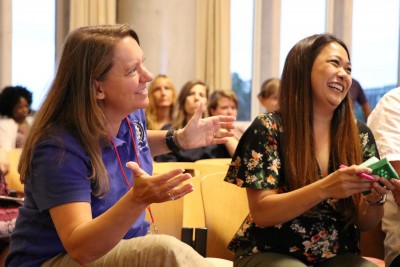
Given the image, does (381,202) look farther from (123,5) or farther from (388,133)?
(123,5)

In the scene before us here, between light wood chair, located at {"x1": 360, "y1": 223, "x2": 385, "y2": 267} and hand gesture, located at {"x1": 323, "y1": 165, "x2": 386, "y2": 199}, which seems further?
light wood chair, located at {"x1": 360, "y1": 223, "x2": 385, "y2": 267}

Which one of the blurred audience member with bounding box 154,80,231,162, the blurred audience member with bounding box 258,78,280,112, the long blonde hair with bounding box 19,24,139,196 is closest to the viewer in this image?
the long blonde hair with bounding box 19,24,139,196

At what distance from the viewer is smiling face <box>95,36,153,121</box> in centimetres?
208

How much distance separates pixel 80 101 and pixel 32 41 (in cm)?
554

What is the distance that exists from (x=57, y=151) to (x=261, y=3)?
23.3 feet

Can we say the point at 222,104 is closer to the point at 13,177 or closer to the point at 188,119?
the point at 188,119

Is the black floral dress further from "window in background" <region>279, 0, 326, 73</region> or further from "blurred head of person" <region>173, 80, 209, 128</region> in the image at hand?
"window in background" <region>279, 0, 326, 73</region>

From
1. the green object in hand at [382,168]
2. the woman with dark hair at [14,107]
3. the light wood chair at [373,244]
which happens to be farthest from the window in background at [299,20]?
the green object in hand at [382,168]

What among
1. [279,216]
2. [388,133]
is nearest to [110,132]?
[279,216]

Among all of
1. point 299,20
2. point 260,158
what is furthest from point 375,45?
point 260,158

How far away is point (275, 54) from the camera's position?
28.4ft

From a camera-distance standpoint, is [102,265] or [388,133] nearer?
[102,265]

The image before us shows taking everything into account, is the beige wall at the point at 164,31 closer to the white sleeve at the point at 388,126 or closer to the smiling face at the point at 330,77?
the white sleeve at the point at 388,126

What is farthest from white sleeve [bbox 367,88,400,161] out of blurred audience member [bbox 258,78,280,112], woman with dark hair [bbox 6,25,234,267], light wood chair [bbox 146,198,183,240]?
blurred audience member [bbox 258,78,280,112]
